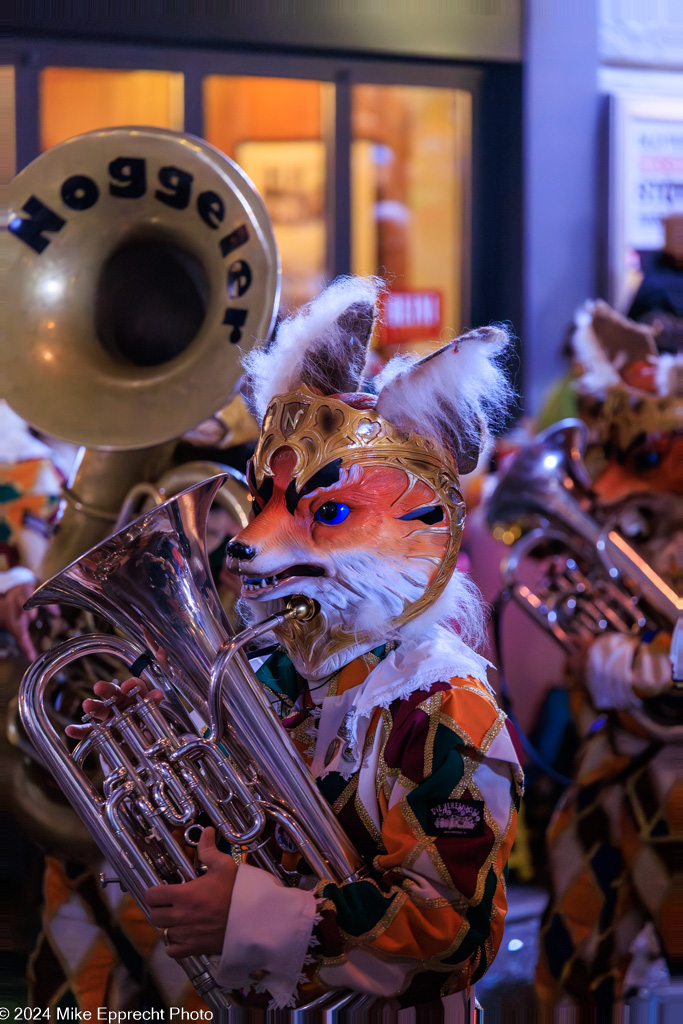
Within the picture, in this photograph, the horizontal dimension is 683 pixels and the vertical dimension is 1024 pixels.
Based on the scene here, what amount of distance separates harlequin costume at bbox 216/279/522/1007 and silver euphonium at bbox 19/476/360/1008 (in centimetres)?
6

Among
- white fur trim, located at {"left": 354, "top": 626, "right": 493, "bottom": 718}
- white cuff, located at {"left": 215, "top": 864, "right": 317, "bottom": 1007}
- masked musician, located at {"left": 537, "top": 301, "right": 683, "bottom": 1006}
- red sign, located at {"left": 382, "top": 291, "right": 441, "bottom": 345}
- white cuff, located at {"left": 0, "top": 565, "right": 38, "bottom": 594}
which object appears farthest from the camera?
red sign, located at {"left": 382, "top": 291, "right": 441, "bottom": 345}

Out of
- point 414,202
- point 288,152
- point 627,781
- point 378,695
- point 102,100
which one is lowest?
point 627,781

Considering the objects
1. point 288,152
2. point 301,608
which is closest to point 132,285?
point 301,608

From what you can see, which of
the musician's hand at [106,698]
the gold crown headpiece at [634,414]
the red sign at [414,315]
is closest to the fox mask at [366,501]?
the musician's hand at [106,698]

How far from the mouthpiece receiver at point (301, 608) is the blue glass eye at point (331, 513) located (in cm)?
Answer: 10

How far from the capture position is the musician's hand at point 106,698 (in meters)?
1.36

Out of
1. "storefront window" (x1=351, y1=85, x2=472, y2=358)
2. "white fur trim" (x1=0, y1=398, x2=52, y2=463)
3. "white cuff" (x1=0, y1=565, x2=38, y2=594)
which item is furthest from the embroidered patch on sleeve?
"storefront window" (x1=351, y1=85, x2=472, y2=358)

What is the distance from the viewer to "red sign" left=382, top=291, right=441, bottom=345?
5230 mm

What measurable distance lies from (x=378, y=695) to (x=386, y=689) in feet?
0.04

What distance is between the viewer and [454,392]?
1.28m

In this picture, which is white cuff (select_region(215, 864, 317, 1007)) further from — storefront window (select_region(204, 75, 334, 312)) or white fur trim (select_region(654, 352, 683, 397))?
storefront window (select_region(204, 75, 334, 312))

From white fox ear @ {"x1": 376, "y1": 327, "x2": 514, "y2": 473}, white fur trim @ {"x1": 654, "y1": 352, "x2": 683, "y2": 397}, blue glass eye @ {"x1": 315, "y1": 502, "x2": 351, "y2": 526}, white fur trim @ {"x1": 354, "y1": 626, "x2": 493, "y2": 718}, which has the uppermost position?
white fox ear @ {"x1": 376, "y1": 327, "x2": 514, "y2": 473}

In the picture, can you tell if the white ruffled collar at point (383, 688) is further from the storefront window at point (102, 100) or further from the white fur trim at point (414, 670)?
the storefront window at point (102, 100)

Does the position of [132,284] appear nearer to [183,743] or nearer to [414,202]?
[183,743]
